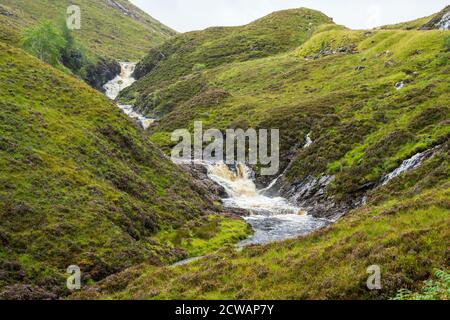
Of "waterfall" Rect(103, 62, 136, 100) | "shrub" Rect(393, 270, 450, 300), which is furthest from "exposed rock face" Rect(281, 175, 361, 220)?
"waterfall" Rect(103, 62, 136, 100)

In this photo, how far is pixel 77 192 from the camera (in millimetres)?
40219

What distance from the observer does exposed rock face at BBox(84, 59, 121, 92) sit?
175 metres

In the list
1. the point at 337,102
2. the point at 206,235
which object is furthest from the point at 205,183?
the point at 337,102

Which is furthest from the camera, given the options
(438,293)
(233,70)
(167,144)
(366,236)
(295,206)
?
(233,70)

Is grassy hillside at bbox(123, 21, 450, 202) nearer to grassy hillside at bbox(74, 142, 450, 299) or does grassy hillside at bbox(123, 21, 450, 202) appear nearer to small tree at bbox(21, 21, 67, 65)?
small tree at bbox(21, 21, 67, 65)

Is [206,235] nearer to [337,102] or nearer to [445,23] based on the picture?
[337,102]

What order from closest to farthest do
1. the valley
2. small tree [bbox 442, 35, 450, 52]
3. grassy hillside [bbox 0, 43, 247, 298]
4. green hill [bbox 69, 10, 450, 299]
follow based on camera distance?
1. green hill [bbox 69, 10, 450, 299]
2. the valley
3. grassy hillside [bbox 0, 43, 247, 298]
4. small tree [bbox 442, 35, 450, 52]

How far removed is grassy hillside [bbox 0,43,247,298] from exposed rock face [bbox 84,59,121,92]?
11261 cm

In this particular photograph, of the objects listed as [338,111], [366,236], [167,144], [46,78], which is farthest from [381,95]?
[366,236]

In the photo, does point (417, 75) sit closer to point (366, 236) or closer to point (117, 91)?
point (366, 236)

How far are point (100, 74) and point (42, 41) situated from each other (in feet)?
307

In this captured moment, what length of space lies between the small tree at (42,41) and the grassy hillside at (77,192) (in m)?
27.7

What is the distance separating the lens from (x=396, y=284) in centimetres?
1708

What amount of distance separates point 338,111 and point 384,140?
24820 millimetres
